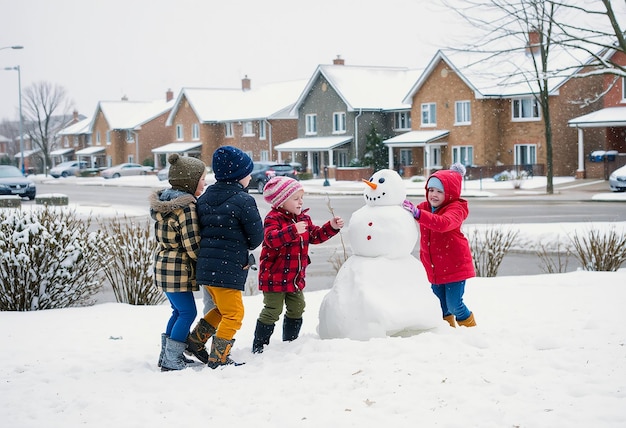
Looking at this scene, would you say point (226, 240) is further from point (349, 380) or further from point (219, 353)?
point (349, 380)

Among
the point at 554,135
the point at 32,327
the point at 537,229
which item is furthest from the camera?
the point at 554,135

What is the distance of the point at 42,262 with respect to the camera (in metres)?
8.01

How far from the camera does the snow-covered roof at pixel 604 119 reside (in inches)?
1390

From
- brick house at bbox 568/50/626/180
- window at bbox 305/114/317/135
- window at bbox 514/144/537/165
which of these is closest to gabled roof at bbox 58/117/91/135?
window at bbox 305/114/317/135

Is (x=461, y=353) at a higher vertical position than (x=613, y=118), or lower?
lower

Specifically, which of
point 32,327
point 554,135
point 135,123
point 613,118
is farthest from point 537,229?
point 135,123

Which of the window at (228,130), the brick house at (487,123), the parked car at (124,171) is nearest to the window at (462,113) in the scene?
the brick house at (487,123)

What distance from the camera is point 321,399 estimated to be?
15.5 ft

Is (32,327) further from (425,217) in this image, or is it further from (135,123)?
(135,123)

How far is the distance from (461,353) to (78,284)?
466 cm

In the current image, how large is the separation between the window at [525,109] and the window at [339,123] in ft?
39.6

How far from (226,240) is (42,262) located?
129 inches

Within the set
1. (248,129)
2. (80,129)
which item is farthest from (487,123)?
(80,129)

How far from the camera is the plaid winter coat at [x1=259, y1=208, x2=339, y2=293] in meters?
5.78
